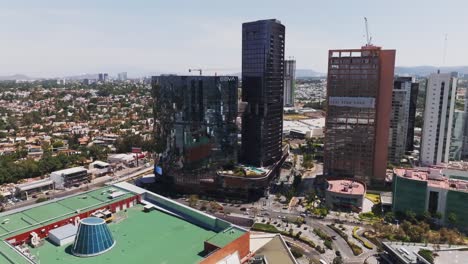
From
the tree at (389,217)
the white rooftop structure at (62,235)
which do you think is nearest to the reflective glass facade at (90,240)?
the white rooftop structure at (62,235)

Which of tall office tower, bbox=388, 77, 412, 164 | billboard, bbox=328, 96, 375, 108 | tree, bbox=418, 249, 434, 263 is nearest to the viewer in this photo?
tree, bbox=418, 249, 434, 263

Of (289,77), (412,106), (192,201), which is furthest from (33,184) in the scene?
(289,77)

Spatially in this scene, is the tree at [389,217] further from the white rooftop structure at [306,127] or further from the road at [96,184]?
the white rooftop structure at [306,127]

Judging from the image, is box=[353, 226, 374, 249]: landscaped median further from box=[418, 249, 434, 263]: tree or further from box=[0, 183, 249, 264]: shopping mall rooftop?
box=[0, 183, 249, 264]: shopping mall rooftop

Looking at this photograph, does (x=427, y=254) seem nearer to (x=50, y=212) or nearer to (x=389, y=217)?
(x=389, y=217)

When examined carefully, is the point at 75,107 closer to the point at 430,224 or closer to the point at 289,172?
the point at 289,172

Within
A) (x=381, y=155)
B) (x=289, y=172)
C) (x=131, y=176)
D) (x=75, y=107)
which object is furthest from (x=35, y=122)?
(x=381, y=155)

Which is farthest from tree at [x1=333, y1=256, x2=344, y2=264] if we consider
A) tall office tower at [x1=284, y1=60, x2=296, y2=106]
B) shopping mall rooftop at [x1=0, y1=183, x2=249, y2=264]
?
tall office tower at [x1=284, y1=60, x2=296, y2=106]
